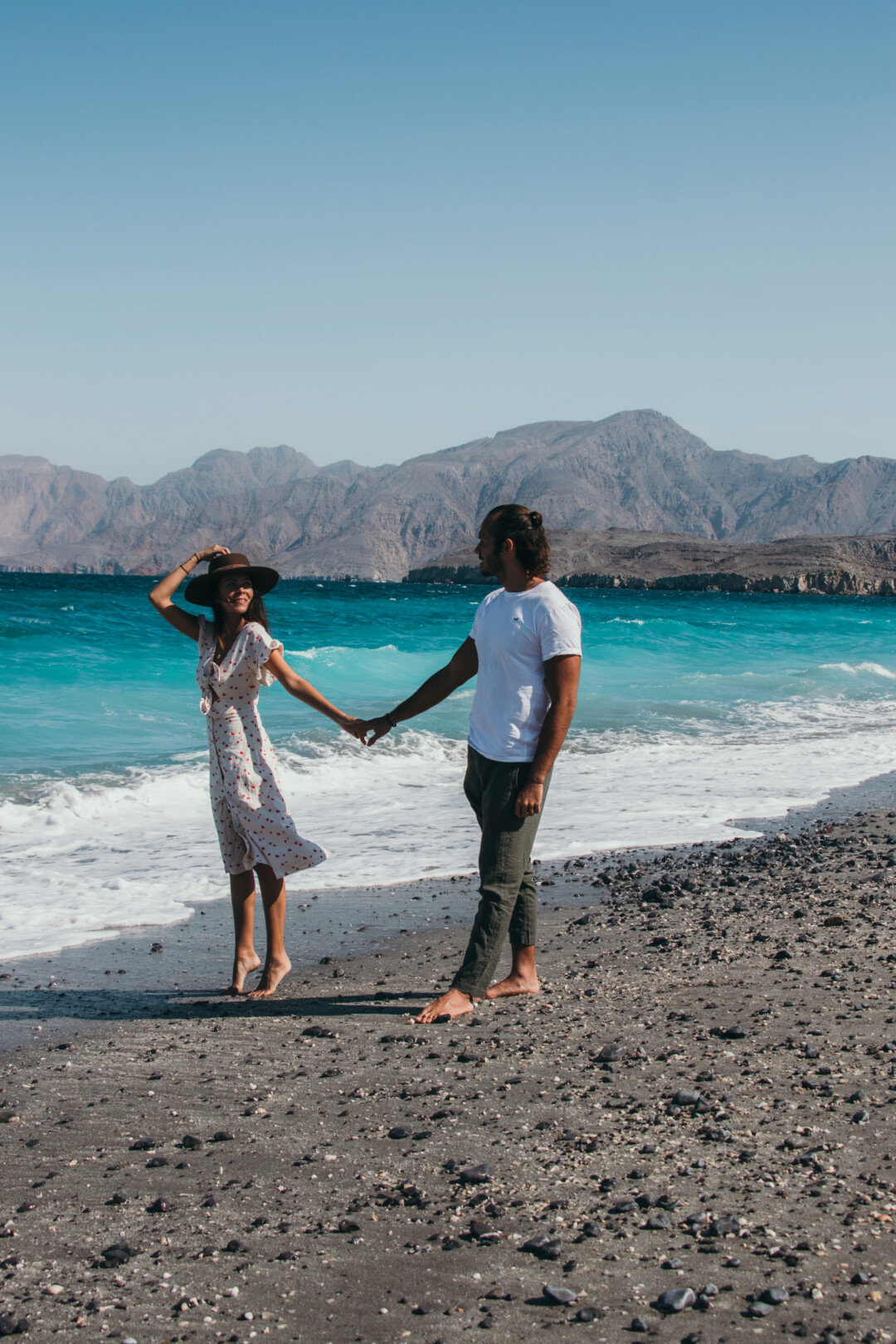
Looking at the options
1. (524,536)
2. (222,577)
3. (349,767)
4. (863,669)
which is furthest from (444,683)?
(863,669)

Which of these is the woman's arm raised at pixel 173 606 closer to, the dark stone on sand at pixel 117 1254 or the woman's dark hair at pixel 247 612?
the woman's dark hair at pixel 247 612

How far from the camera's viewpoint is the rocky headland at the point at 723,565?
12244 centimetres

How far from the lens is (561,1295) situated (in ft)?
7.25

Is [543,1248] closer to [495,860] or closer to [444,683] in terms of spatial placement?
[495,860]

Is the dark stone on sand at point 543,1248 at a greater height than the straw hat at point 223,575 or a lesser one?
lesser

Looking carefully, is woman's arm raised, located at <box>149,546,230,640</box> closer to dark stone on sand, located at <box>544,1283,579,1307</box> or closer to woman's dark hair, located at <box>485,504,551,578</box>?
woman's dark hair, located at <box>485,504,551,578</box>

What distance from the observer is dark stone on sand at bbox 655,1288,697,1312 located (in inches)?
85.4

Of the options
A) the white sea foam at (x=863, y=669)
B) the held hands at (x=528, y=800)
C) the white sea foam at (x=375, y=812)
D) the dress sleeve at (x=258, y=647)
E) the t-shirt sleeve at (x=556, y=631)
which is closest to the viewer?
the t-shirt sleeve at (x=556, y=631)

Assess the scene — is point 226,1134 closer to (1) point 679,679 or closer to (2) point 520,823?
(2) point 520,823

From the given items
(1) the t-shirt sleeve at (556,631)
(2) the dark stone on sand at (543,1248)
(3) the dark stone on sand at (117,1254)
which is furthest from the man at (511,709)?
(3) the dark stone on sand at (117,1254)

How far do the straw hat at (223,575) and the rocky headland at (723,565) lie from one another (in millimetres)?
122692

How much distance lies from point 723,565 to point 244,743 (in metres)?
137

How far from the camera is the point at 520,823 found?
13.1ft

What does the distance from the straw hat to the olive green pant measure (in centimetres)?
132
